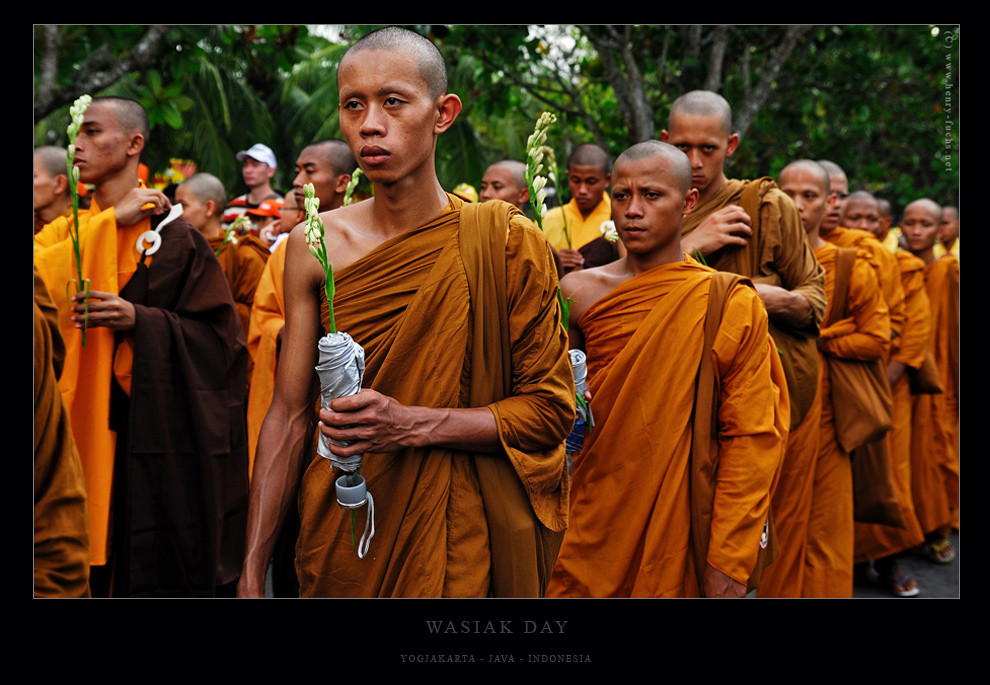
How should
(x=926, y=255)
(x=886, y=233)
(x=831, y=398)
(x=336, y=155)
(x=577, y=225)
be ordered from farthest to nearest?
(x=886, y=233)
(x=926, y=255)
(x=577, y=225)
(x=336, y=155)
(x=831, y=398)

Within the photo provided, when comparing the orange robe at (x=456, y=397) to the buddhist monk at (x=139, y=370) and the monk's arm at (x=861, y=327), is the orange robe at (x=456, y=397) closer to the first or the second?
the buddhist monk at (x=139, y=370)

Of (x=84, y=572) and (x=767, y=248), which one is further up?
(x=767, y=248)

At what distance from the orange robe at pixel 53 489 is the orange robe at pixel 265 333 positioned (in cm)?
249

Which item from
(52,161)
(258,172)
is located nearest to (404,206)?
(52,161)

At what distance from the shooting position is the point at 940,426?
754 centimetres

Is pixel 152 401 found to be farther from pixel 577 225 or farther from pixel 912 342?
pixel 912 342

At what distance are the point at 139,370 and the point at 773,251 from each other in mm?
2911

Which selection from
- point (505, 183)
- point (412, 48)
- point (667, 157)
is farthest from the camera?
point (505, 183)

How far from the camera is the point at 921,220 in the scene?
8.05m

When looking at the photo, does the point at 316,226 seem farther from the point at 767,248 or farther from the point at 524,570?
the point at 767,248

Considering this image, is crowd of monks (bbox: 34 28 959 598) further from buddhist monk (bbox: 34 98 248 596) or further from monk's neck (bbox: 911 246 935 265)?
monk's neck (bbox: 911 246 935 265)
